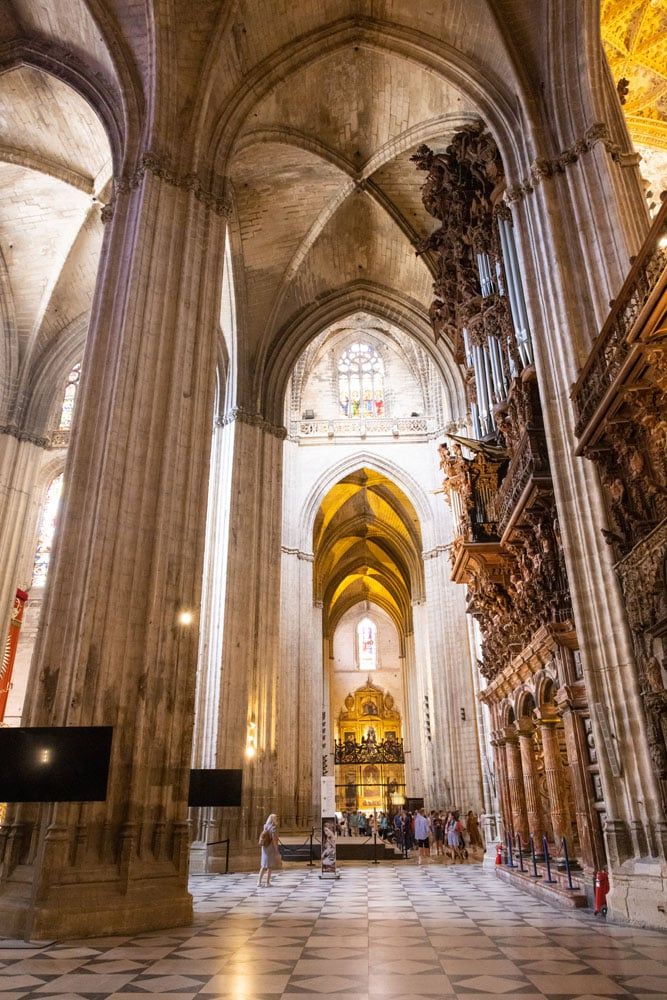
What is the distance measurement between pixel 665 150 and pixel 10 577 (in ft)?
53.8

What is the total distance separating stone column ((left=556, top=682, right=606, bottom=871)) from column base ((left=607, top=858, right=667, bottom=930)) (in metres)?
0.74

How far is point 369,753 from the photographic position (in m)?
36.2

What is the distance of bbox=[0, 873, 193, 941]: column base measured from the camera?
5.94 m

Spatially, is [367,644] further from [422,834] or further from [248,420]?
[248,420]

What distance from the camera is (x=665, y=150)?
13.2 m

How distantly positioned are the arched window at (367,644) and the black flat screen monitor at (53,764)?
Result: 113 feet

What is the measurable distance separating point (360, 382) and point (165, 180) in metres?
15.6

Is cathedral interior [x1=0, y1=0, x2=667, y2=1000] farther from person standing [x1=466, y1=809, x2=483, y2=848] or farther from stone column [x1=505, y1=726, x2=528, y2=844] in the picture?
person standing [x1=466, y1=809, x2=483, y2=848]

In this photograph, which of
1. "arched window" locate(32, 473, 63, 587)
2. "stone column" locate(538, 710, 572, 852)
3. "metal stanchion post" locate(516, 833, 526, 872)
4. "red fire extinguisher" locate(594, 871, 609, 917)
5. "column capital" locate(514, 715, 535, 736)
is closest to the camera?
"red fire extinguisher" locate(594, 871, 609, 917)

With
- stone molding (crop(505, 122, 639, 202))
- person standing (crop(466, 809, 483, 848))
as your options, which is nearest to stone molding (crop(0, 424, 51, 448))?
stone molding (crop(505, 122, 639, 202))

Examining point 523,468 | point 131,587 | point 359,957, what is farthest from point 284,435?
point 359,957

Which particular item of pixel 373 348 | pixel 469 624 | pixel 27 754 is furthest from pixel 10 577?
pixel 373 348

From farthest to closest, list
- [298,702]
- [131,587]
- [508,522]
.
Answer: [298,702] → [508,522] → [131,587]

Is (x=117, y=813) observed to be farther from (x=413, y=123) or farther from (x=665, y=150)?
(x=665, y=150)
